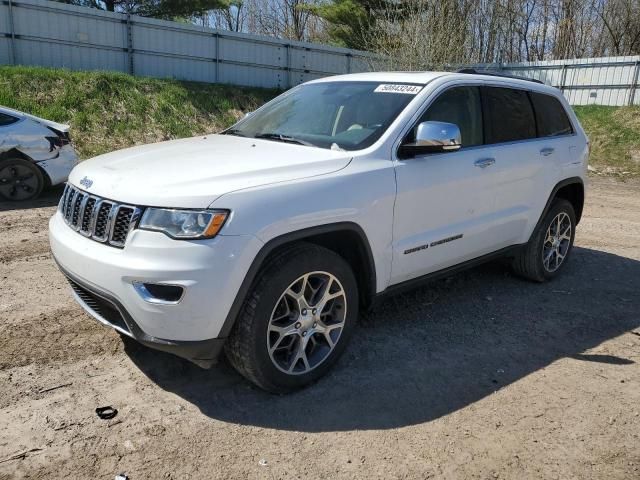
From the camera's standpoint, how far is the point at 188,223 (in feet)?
9.32

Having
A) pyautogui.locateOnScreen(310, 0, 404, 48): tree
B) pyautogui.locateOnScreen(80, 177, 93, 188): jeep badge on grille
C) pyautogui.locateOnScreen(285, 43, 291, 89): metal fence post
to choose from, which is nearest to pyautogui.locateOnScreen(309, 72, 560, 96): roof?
pyautogui.locateOnScreen(80, 177, 93, 188): jeep badge on grille

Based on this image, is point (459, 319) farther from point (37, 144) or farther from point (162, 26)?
point (162, 26)

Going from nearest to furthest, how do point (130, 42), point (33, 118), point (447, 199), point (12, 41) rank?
point (447, 199) → point (33, 118) → point (12, 41) → point (130, 42)

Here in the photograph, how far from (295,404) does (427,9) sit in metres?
19.2

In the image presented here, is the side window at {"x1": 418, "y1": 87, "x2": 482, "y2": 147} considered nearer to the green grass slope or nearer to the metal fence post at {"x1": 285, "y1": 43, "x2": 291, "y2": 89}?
the green grass slope

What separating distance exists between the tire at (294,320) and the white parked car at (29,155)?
6790 millimetres

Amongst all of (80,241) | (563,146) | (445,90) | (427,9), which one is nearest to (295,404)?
(80,241)

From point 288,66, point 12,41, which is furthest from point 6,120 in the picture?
point 288,66

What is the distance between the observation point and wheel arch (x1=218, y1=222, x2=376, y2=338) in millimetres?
2957

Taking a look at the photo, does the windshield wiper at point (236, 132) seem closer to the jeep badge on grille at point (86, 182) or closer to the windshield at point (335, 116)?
the windshield at point (335, 116)

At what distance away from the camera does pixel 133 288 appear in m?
2.86

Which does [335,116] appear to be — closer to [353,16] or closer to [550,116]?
[550,116]

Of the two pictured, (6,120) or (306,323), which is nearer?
(306,323)

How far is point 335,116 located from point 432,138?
80 centimetres
